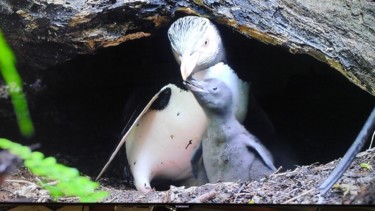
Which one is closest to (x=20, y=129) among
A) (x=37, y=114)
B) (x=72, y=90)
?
(x=37, y=114)

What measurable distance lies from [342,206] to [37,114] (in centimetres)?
78

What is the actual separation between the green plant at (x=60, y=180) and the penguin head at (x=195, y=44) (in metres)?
0.36

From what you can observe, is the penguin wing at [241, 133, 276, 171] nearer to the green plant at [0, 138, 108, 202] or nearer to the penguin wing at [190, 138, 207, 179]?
the penguin wing at [190, 138, 207, 179]

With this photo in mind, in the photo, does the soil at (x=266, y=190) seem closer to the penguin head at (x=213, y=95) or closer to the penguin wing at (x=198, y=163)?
the penguin wing at (x=198, y=163)

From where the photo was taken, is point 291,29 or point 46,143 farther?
point 46,143

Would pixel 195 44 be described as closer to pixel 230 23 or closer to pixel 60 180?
pixel 230 23

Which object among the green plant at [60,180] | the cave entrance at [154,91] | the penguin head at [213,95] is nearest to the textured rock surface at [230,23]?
the cave entrance at [154,91]

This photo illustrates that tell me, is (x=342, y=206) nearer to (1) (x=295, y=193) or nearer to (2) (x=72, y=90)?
(1) (x=295, y=193)

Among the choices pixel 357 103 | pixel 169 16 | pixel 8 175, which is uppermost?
pixel 169 16

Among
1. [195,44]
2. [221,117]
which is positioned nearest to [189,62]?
[195,44]

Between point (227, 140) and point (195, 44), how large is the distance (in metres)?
0.23

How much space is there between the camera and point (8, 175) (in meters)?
1.21

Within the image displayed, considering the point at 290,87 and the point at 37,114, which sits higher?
the point at 290,87

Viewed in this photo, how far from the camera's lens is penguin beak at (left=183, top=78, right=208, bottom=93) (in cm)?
113
